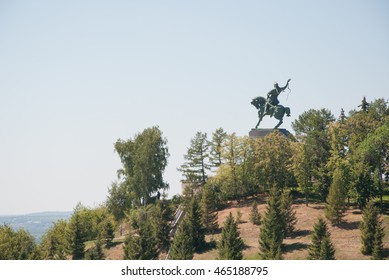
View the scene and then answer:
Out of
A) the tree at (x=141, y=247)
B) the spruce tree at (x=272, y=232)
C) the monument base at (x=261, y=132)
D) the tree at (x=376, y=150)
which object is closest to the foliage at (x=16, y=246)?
the tree at (x=141, y=247)

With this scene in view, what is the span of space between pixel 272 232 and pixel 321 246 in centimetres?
529

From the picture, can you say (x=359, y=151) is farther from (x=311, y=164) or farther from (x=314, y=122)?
(x=314, y=122)

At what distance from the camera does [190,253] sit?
124 ft

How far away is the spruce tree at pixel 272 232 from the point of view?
3659 centimetres

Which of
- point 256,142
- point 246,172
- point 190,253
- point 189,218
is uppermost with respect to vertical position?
point 256,142

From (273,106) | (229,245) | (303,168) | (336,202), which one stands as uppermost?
(273,106)

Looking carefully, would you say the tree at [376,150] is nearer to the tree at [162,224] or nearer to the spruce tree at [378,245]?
the spruce tree at [378,245]

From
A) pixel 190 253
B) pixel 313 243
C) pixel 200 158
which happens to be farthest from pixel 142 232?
pixel 200 158

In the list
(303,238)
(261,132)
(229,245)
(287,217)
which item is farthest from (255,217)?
(261,132)

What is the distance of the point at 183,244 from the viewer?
38.0 meters

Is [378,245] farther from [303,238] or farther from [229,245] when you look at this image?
[229,245]

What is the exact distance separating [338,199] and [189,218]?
14241 millimetres

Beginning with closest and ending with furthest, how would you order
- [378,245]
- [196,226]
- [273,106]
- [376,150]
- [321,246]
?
1. [321,246]
2. [378,245]
3. [196,226]
4. [376,150]
5. [273,106]

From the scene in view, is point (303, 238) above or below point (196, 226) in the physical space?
below
